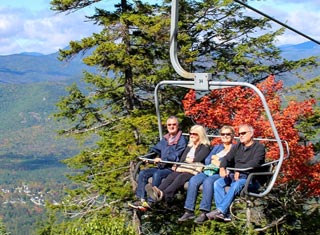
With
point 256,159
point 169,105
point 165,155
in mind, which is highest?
point 256,159

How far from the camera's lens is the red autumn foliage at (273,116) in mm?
13680

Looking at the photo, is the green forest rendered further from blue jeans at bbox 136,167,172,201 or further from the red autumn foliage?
blue jeans at bbox 136,167,172,201

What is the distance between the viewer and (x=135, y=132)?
1641cm

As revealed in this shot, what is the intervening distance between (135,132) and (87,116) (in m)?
2.30

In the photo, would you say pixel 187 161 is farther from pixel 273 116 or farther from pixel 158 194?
pixel 273 116

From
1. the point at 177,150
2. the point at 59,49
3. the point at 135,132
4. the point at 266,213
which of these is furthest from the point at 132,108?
the point at 177,150

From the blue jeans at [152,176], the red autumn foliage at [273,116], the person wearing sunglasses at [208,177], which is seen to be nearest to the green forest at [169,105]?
the red autumn foliage at [273,116]

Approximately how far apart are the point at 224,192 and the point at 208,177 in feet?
0.87

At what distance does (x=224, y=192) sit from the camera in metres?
6.59

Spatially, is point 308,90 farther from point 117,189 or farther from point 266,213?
point 117,189

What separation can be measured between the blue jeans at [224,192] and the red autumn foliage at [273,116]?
21.4 feet

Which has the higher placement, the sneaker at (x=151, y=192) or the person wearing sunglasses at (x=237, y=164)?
the person wearing sunglasses at (x=237, y=164)

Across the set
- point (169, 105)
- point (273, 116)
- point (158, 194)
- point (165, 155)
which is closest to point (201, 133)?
point (165, 155)

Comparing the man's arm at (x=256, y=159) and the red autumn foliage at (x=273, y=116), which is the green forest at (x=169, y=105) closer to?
the red autumn foliage at (x=273, y=116)
